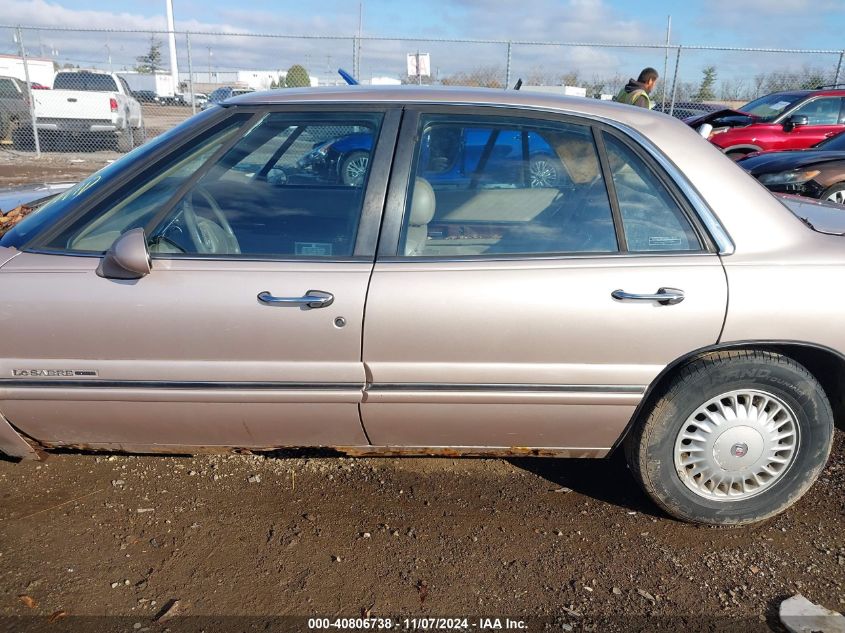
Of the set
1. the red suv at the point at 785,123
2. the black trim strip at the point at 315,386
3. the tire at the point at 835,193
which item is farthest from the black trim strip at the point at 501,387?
the red suv at the point at 785,123

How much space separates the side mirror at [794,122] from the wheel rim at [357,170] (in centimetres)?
931

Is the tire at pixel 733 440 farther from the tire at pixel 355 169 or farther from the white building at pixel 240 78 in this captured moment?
the white building at pixel 240 78

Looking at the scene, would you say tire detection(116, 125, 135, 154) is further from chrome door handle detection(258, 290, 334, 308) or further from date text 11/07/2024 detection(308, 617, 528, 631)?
date text 11/07/2024 detection(308, 617, 528, 631)

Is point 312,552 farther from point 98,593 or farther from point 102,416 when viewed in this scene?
point 102,416

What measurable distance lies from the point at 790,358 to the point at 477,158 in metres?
1.45

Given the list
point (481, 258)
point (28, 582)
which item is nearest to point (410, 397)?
point (481, 258)

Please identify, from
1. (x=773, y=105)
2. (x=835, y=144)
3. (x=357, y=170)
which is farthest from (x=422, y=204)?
(x=773, y=105)

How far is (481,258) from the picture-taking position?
243 cm

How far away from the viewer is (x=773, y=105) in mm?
10734

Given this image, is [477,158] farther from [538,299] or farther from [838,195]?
[838,195]

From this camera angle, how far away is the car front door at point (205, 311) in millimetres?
2369

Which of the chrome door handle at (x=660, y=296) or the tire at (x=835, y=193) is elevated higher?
the chrome door handle at (x=660, y=296)

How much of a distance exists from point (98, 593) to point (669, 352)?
220cm

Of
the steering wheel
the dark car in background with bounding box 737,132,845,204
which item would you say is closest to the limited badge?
the steering wheel
